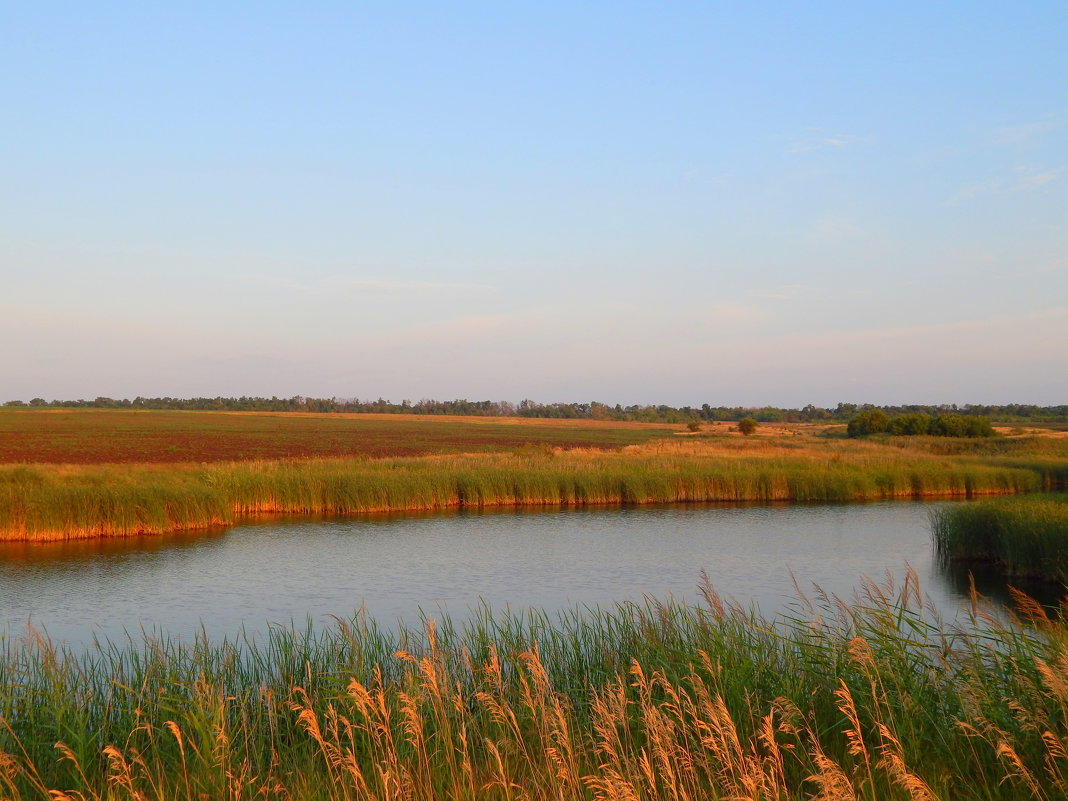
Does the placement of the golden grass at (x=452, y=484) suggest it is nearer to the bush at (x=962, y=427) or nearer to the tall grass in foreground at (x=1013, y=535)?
the tall grass in foreground at (x=1013, y=535)

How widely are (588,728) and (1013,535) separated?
15.1 m

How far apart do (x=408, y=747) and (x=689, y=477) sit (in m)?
26.7

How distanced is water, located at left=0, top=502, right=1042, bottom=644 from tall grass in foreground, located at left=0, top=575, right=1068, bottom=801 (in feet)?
14.8

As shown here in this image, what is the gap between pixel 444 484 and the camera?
29.3m

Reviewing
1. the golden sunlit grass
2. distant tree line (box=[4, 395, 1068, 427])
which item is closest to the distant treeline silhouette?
distant tree line (box=[4, 395, 1068, 427])

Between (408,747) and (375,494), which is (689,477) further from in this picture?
(408,747)

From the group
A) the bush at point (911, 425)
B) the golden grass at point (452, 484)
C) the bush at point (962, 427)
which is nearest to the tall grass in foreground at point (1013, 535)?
the golden grass at point (452, 484)

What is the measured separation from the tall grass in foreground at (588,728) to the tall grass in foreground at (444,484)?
1586cm

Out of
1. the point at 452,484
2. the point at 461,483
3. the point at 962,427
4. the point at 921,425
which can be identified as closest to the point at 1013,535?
the point at 461,483

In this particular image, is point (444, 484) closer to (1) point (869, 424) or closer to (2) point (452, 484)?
(2) point (452, 484)

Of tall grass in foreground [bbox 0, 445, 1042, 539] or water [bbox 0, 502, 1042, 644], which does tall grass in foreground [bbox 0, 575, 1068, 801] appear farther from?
tall grass in foreground [bbox 0, 445, 1042, 539]

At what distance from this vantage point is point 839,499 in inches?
1286

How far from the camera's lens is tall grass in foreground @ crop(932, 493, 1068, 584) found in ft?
53.9

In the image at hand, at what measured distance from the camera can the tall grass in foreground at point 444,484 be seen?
2206cm
